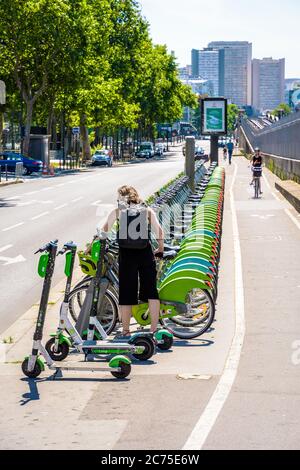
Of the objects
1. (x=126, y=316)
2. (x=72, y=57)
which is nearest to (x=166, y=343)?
(x=126, y=316)

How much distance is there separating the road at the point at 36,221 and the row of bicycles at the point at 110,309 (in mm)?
2034

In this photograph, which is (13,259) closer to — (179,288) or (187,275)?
(187,275)

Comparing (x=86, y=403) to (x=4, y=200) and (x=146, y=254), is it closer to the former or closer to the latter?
(x=146, y=254)

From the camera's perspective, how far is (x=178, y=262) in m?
12.8

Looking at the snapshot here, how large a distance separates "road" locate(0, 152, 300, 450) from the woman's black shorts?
26.7 inches

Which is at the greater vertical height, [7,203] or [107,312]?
[107,312]

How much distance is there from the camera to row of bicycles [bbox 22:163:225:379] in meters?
9.84

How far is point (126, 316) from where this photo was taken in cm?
1111

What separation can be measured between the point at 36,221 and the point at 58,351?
19.7 meters

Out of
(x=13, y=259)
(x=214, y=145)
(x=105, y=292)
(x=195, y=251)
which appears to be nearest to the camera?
(x=105, y=292)

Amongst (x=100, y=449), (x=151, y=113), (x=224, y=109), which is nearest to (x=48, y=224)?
(x=100, y=449)

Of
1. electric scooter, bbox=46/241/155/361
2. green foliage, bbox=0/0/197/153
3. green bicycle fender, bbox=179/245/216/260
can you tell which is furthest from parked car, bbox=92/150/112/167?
electric scooter, bbox=46/241/155/361

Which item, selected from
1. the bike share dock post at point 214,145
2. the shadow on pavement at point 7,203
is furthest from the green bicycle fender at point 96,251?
the bike share dock post at point 214,145

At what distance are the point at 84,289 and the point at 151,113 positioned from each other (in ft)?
419
